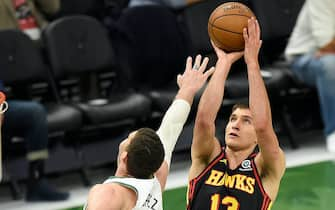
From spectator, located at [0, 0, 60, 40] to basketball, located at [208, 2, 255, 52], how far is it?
3.28 meters

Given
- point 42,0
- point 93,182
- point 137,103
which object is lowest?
point 93,182

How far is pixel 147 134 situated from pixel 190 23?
441cm

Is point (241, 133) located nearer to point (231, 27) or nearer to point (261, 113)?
point (261, 113)

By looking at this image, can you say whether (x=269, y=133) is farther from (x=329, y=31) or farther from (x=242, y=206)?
(x=329, y=31)

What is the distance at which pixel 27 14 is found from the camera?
25.3 feet

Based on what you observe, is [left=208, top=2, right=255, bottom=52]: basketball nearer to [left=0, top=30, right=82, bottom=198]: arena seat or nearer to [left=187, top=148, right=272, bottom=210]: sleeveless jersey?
[left=187, top=148, right=272, bottom=210]: sleeveless jersey

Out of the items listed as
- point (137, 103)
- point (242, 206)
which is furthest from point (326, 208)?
point (242, 206)

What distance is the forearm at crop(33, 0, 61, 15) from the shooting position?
309 inches

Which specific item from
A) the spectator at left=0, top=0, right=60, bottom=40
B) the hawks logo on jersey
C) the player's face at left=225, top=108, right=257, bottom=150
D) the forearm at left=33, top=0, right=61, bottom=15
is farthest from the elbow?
the forearm at left=33, top=0, right=61, bottom=15

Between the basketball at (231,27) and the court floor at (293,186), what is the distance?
2335 millimetres

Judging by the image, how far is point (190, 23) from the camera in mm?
8109

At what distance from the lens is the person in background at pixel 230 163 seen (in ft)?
14.3

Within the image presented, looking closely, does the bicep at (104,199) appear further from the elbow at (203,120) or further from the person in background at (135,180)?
the elbow at (203,120)

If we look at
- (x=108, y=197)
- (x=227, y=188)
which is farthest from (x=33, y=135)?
(x=108, y=197)
